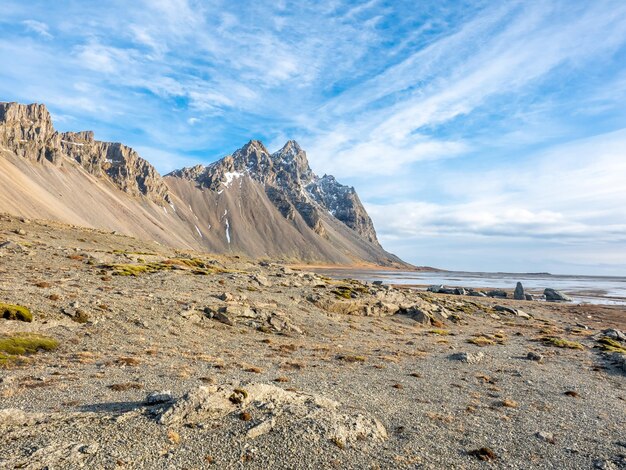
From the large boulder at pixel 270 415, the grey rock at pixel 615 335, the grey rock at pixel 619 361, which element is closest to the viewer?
the large boulder at pixel 270 415

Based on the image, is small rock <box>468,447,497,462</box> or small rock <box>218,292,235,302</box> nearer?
small rock <box>468,447,497,462</box>

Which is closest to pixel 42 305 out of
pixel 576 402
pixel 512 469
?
pixel 512 469

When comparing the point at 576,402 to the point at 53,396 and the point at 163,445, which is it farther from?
the point at 53,396

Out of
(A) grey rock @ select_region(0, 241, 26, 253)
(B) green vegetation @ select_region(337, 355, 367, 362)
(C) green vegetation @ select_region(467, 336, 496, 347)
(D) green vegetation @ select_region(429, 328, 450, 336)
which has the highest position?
(A) grey rock @ select_region(0, 241, 26, 253)

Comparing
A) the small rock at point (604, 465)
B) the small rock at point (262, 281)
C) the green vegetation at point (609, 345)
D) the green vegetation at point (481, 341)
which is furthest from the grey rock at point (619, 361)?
the small rock at point (262, 281)

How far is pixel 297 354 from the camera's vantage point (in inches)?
1220

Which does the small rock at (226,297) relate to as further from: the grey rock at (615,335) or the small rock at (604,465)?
the grey rock at (615,335)

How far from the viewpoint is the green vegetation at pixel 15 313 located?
26.6m

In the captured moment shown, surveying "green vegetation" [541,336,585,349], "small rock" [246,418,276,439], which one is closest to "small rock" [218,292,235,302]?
"small rock" [246,418,276,439]

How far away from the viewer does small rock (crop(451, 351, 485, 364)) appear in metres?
33.0

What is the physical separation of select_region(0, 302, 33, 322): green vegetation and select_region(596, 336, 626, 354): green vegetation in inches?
2229

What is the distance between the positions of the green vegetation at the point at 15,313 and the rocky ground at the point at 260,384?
0.76 feet

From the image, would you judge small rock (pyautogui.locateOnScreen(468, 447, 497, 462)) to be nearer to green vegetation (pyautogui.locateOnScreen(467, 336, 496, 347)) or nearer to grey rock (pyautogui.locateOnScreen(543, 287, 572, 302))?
green vegetation (pyautogui.locateOnScreen(467, 336, 496, 347))

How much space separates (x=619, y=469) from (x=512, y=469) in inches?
185
